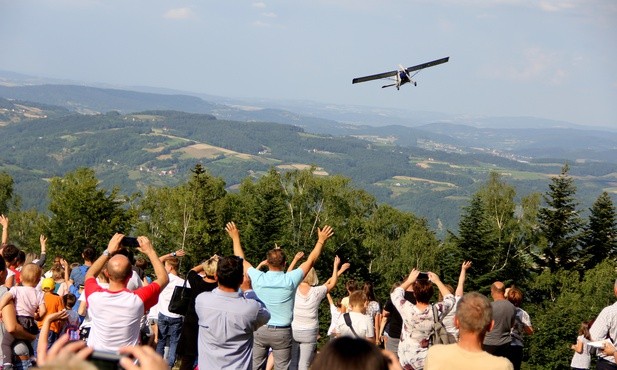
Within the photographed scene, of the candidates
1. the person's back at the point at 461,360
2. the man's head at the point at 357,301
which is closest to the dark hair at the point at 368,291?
the man's head at the point at 357,301

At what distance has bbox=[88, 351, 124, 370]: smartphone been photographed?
9.54 feet

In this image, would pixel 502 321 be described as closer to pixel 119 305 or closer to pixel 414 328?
pixel 414 328

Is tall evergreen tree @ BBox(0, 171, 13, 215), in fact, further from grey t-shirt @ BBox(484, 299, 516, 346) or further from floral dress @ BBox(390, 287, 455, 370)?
floral dress @ BBox(390, 287, 455, 370)

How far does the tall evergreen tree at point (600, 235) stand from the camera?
61875 millimetres

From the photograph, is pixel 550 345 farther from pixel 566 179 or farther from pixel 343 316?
pixel 343 316

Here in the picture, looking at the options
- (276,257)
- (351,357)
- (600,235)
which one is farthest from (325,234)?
(600,235)

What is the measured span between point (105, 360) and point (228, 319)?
3563 millimetres

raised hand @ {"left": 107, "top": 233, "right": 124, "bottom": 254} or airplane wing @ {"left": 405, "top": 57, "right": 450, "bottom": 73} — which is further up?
airplane wing @ {"left": 405, "top": 57, "right": 450, "bottom": 73}

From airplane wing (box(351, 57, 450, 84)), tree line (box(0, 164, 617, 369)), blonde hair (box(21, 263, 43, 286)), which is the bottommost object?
tree line (box(0, 164, 617, 369))

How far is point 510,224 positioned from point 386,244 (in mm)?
14228

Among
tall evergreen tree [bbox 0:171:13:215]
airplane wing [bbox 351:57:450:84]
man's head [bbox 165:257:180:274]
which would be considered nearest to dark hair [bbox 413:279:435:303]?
man's head [bbox 165:257:180:274]

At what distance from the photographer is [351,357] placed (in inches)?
131

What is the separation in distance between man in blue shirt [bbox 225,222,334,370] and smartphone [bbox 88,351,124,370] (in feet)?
14.8

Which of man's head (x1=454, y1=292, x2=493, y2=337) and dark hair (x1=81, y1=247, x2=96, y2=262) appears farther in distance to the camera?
dark hair (x1=81, y1=247, x2=96, y2=262)
